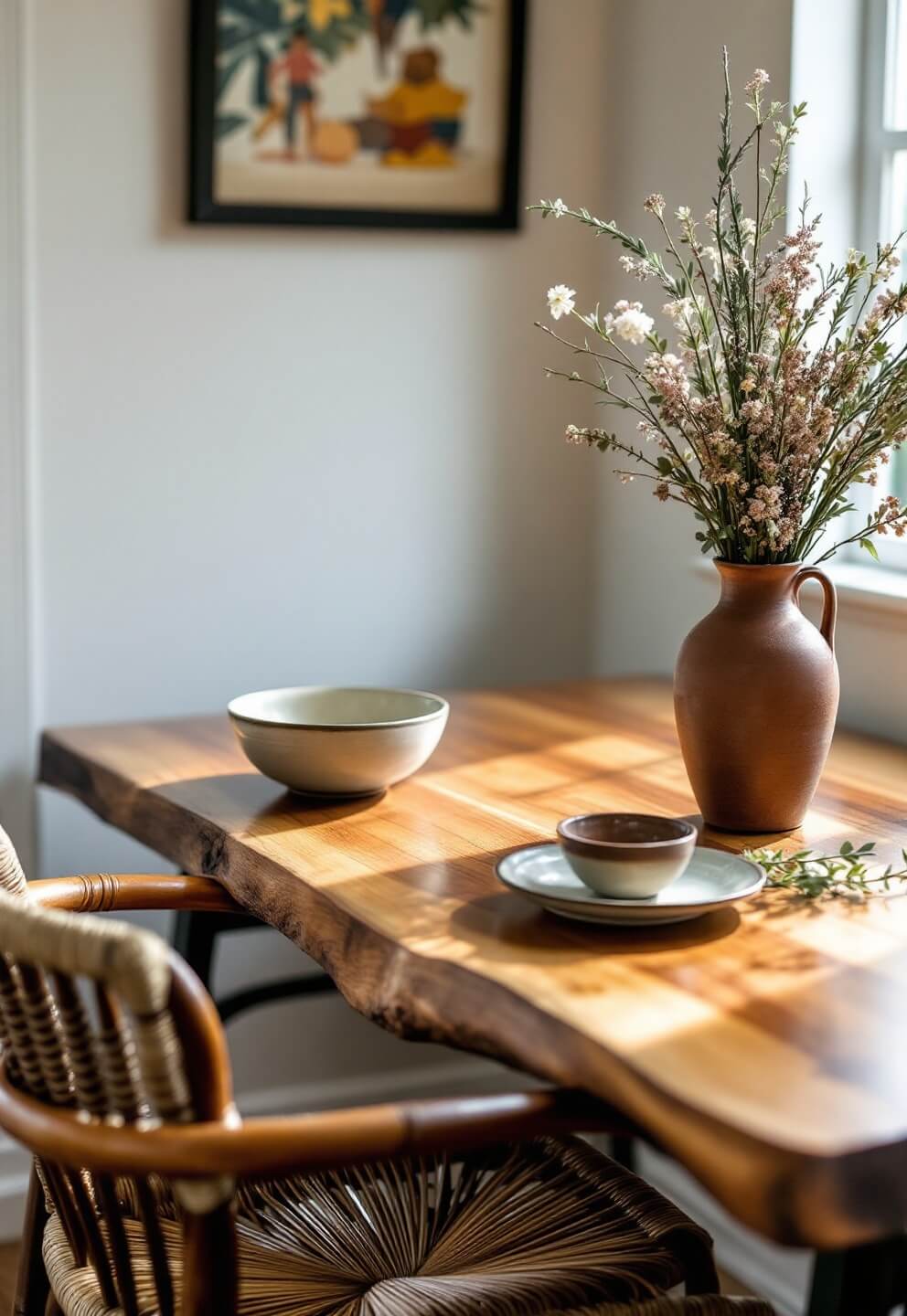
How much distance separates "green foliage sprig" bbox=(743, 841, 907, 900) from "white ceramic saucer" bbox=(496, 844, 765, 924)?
49 millimetres

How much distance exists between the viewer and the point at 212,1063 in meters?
1.02

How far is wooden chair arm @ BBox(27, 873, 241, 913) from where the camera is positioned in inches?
59.2

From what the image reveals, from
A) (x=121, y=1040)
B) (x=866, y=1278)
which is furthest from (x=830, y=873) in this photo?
(x=121, y=1040)

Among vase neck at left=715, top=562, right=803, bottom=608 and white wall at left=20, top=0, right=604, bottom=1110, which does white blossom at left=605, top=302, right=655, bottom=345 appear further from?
white wall at left=20, top=0, right=604, bottom=1110

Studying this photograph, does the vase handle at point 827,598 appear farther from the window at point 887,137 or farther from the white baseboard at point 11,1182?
the white baseboard at point 11,1182

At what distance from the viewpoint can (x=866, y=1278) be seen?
3.38 feet

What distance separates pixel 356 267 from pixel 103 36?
0.50 metres

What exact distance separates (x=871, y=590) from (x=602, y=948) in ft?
3.02

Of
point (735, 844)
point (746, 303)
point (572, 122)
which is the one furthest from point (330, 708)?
point (572, 122)

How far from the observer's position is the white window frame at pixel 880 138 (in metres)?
2.11

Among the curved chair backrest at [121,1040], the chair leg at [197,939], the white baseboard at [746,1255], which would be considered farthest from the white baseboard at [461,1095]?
the curved chair backrest at [121,1040]

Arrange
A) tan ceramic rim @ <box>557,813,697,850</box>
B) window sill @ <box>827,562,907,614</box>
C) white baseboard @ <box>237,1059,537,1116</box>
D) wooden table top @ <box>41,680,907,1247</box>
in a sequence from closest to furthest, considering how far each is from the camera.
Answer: wooden table top @ <box>41,680,907,1247</box> → tan ceramic rim @ <box>557,813,697,850</box> → window sill @ <box>827,562,907,614</box> → white baseboard @ <box>237,1059,537,1116</box>

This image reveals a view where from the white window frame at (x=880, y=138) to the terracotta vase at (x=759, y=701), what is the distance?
672mm

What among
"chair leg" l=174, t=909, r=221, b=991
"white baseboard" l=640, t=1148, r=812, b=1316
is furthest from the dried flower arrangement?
"white baseboard" l=640, t=1148, r=812, b=1316
